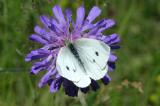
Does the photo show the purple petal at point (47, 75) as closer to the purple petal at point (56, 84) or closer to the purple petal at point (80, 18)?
the purple petal at point (56, 84)

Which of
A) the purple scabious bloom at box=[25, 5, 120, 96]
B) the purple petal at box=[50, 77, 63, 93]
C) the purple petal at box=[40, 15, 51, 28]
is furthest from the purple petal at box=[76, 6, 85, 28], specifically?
the purple petal at box=[50, 77, 63, 93]

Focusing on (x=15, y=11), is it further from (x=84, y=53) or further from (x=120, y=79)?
(x=84, y=53)

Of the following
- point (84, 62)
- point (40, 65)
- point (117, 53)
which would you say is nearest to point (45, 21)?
point (40, 65)

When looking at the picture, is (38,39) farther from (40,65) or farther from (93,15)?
(93,15)

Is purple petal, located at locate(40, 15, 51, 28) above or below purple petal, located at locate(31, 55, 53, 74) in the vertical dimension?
above

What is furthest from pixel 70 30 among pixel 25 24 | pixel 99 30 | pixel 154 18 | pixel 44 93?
pixel 154 18

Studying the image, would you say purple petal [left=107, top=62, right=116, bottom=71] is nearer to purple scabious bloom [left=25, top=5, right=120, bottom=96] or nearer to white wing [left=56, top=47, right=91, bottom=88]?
purple scabious bloom [left=25, top=5, right=120, bottom=96]
